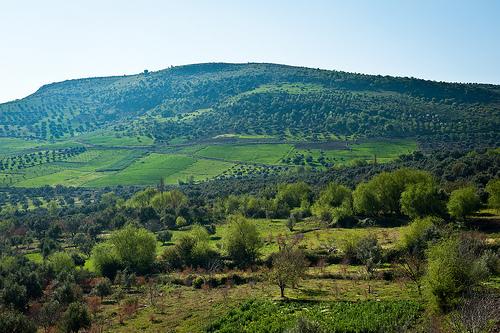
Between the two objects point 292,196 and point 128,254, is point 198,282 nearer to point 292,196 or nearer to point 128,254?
point 128,254

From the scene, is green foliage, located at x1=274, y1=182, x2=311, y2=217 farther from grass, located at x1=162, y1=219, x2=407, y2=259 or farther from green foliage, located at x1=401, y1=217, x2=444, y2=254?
green foliage, located at x1=401, y1=217, x2=444, y2=254

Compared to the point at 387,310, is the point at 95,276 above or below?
below

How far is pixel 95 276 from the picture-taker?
3039 inches

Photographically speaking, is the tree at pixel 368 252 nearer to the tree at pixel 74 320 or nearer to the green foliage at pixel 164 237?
the tree at pixel 74 320

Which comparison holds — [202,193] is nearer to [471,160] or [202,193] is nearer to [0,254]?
[0,254]

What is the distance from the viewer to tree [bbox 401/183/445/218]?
81.2 m

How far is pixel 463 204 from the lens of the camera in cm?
7562

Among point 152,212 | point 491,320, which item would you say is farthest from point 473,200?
point 152,212

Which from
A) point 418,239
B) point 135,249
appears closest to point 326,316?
point 418,239

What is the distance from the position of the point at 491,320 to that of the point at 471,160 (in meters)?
89.1

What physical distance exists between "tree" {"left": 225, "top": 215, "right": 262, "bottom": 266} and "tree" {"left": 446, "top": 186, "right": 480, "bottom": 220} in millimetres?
34050

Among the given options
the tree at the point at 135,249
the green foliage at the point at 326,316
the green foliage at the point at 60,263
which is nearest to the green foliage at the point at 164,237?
the tree at the point at 135,249

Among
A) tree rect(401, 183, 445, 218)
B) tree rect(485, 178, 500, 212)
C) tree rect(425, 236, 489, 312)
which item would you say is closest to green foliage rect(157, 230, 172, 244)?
tree rect(401, 183, 445, 218)

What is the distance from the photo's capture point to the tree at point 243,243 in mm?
74562
